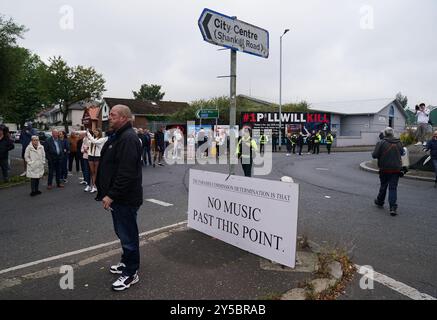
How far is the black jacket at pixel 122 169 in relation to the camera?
11.4 feet

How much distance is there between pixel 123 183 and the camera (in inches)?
136

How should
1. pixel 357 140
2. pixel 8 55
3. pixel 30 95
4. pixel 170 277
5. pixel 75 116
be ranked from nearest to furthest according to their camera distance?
pixel 170 277
pixel 8 55
pixel 357 140
pixel 30 95
pixel 75 116

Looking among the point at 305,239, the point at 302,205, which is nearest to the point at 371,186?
the point at 302,205

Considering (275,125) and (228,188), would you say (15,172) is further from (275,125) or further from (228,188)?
(275,125)

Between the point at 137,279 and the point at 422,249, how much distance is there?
401cm

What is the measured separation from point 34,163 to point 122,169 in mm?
7019

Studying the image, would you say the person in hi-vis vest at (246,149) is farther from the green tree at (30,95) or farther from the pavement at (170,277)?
the green tree at (30,95)

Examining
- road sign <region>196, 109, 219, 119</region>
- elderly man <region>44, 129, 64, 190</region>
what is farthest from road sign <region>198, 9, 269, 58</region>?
road sign <region>196, 109, 219, 119</region>

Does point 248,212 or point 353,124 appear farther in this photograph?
point 353,124

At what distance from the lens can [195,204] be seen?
5410 mm

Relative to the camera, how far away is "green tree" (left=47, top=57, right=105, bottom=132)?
45.4 metres

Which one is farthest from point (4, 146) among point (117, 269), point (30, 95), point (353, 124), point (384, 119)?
point (30, 95)

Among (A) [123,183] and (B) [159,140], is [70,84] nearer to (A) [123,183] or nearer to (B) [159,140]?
(B) [159,140]
